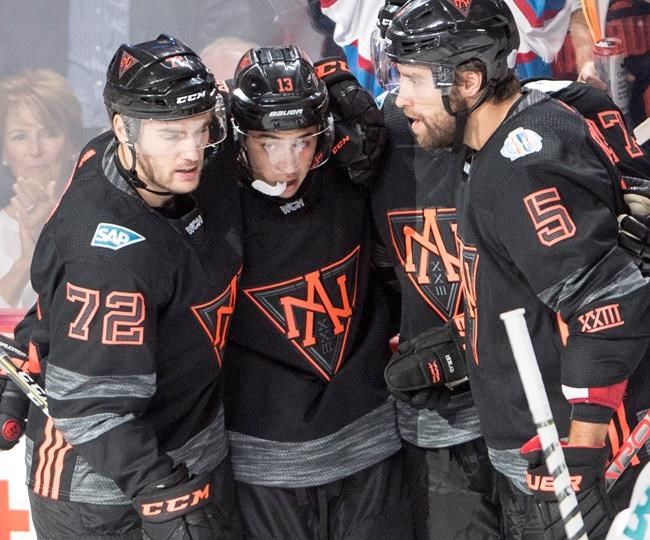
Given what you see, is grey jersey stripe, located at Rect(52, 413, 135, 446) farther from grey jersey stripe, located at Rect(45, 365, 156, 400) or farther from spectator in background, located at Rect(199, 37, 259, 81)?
spectator in background, located at Rect(199, 37, 259, 81)

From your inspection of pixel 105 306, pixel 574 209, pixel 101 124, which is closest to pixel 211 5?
pixel 101 124

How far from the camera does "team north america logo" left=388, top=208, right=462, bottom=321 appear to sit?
102 inches

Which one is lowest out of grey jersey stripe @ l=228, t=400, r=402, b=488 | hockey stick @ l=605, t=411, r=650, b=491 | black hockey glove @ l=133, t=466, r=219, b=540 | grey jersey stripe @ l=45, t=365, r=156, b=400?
grey jersey stripe @ l=228, t=400, r=402, b=488

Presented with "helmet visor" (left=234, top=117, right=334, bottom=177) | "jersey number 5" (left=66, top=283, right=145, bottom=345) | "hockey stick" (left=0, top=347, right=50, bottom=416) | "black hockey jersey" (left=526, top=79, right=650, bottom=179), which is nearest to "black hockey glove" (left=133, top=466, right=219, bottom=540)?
"jersey number 5" (left=66, top=283, right=145, bottom=345)

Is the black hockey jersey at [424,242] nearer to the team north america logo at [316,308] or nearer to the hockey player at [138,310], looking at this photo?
the team north america logo at [316,308]

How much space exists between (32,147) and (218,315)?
150 cm

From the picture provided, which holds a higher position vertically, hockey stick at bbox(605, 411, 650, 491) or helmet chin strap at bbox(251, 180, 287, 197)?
helmet chin strap at bbox(251, 180, 287, 197)

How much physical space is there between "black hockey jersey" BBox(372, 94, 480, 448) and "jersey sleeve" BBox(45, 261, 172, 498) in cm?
62

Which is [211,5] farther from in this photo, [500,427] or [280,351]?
[500,427]

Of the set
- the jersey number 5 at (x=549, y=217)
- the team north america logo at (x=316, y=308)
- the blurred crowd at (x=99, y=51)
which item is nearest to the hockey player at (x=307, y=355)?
the team north america logo at (x=316, y=308)

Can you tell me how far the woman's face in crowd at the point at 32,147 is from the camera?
12.1 feet

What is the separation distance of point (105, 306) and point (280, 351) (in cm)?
54

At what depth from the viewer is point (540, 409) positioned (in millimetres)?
1510

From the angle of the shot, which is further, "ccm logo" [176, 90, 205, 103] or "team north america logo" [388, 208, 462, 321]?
"team north america logo" [388, 208, 462, 321]
